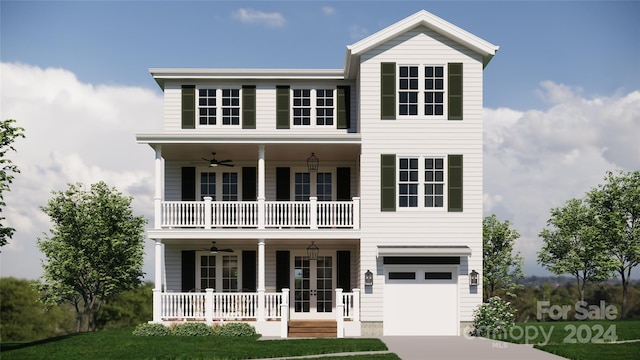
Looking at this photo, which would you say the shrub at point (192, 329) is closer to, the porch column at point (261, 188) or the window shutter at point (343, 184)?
the porch column at point (261, 188)

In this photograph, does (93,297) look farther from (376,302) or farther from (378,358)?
(378,358)

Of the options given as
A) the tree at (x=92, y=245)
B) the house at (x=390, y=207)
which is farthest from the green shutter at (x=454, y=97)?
the tree at (x=92, y=245)

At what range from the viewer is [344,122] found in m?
26.6

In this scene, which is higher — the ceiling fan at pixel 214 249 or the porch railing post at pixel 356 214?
the porch railing post at pixel 356 214

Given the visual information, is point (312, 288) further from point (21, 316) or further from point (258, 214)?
point (21, 316)

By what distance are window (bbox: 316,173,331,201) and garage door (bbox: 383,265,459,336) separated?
13.8 feet

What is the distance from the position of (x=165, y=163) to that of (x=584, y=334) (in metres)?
15.3

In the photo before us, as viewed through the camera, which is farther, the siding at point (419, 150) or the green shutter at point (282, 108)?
the green shutter at point (282, 108)

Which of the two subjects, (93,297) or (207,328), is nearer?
(207,328)

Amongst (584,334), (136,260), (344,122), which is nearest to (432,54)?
(344,122)

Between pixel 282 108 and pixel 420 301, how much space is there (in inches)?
331

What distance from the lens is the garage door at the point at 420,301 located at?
932 inches

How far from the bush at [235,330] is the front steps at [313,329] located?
129 cm

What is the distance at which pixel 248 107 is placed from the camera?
2664 cm
